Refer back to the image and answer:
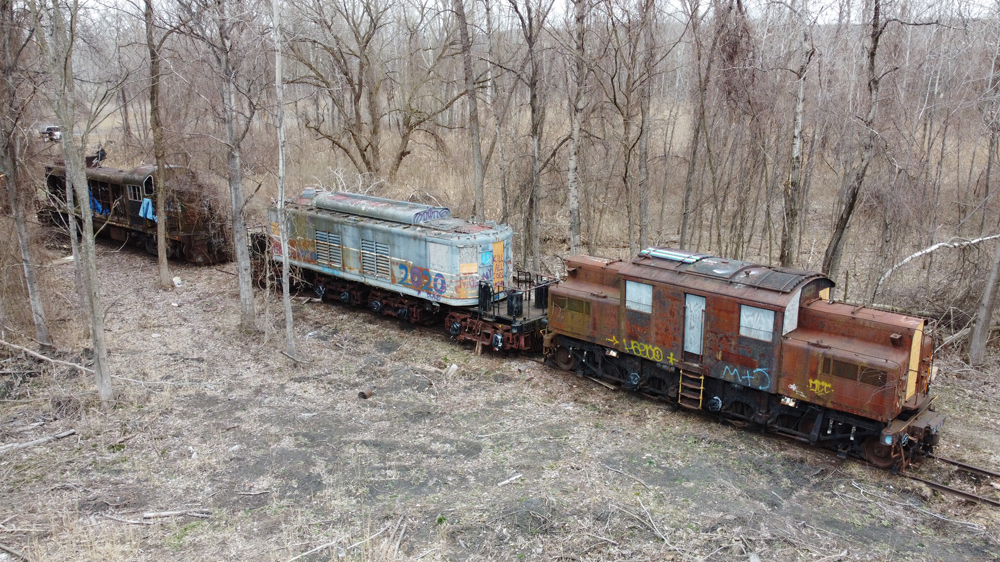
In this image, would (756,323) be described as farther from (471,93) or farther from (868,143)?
(471,93)

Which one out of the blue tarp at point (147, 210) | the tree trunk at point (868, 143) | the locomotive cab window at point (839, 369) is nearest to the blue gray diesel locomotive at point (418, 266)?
the blue tarp at point (147, 210)

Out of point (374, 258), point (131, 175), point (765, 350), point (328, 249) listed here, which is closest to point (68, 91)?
point (374, 258)

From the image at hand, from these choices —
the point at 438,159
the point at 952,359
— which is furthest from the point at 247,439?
the point at 438,159

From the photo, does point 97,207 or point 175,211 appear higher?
point 175,211

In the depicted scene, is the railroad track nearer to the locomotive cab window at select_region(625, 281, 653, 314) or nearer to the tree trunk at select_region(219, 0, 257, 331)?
the locomotive cab window at select_region(625, 281, 653, 314)

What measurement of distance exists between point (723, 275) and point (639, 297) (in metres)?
1.71

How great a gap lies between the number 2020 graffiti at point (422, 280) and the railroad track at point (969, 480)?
35.3 feet

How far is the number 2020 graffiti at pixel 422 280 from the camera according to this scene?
17516 millimetres

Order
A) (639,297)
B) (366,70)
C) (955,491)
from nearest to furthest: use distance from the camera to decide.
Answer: (955,491) < (639,297) < (366,70)

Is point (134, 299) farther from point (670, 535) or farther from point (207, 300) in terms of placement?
point (670, 535)

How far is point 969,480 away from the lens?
11000 mm

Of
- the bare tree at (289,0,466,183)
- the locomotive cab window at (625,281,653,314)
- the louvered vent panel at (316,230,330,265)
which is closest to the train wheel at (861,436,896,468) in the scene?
the locomotive cab window at (625,281,653,314)

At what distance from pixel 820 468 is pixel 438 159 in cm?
2642

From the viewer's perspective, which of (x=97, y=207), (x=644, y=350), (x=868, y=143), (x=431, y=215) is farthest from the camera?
(x=97, y=207)
